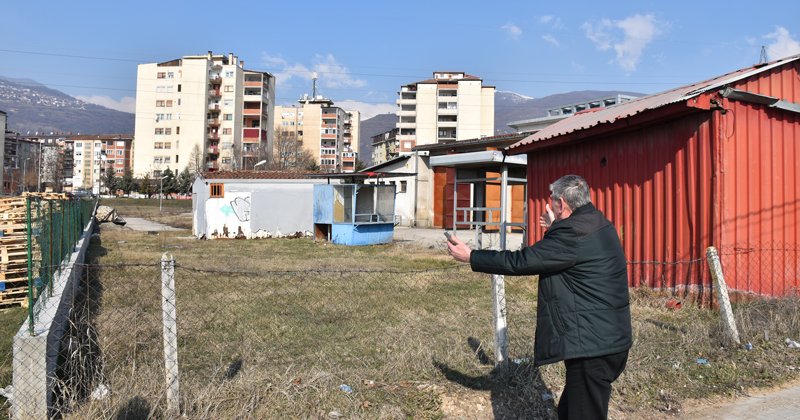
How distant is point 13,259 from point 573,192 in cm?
854

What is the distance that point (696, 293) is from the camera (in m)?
7.18

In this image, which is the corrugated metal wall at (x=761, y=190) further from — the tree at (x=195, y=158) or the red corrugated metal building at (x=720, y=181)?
the tree at (x=195, y=158)

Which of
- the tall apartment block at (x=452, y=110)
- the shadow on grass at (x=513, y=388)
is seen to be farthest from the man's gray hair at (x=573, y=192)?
the tall apartment block at (x=452, y=110)

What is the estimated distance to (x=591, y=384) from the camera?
2699mm

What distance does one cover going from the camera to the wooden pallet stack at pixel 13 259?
7504mm

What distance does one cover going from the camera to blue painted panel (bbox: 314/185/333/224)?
58.0ft

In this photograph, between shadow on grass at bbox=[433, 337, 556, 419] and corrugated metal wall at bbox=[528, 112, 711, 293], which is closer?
shadow on grass at bbox=[433, 337, 556, 419]

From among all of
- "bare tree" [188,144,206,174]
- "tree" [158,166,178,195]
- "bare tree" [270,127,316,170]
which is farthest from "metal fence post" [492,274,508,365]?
"tree" [158,166,178,195]

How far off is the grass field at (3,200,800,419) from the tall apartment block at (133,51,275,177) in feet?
231

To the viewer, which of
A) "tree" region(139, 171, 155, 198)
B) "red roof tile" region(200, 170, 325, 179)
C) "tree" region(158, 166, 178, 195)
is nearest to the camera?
"red roof tile" region(200, 170, 325, 179)

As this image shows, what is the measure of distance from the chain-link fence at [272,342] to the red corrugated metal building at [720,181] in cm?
227

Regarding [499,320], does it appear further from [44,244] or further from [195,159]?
[195,159]

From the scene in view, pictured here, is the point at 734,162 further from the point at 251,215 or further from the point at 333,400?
the point at 251,215

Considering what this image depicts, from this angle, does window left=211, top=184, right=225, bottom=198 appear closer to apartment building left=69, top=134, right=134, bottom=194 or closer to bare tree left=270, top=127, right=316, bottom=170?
bare tree left=270, top=127, right=316, bottom=170
